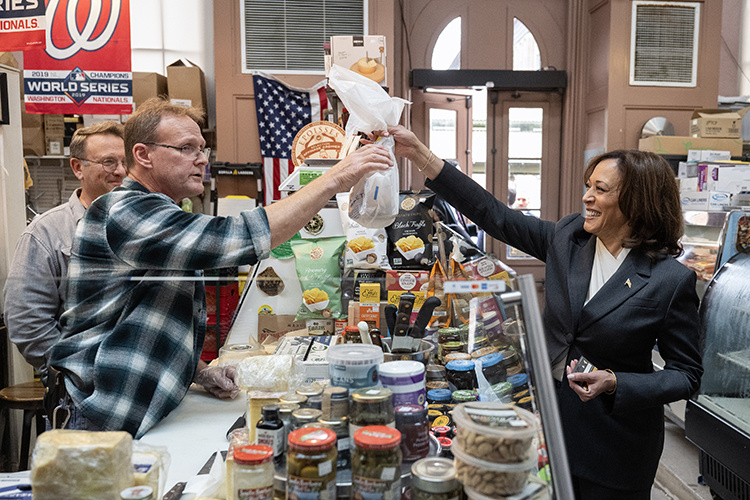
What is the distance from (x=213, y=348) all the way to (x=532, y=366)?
1.37 m

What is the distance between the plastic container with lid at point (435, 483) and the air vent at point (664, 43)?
611 centimetres

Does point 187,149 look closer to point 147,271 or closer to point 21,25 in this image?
point 147,271

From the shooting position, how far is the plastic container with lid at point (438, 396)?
1566mm

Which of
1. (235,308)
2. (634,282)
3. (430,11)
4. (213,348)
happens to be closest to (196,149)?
(235,308)

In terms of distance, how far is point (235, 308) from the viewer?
6.34ft

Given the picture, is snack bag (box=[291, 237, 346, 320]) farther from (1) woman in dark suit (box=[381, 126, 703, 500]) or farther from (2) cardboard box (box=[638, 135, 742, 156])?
(2) cardboard box (box=[638, 135, 742, 156])

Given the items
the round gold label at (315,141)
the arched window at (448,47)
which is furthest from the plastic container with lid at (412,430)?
the arched window at (448,47)

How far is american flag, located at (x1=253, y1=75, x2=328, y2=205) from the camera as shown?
548 cm

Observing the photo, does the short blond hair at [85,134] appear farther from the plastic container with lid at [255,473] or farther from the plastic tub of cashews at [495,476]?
the plastic tub of cashews at [495,476]

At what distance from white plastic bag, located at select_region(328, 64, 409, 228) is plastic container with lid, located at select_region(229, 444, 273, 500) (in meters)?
1.01

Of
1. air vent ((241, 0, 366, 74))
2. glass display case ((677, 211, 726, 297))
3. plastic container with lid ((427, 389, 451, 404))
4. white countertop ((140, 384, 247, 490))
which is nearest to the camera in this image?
white countertop ((140, 384, 247, 490))

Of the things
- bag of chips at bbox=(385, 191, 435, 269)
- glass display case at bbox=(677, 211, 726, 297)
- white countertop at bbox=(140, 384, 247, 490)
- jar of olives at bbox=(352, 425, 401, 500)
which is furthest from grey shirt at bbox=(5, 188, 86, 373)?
glass display case at bbox=(677, 211, 726, 297)

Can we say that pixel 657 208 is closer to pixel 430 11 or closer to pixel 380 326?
pixel 380 326

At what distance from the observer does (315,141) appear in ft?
11.2
